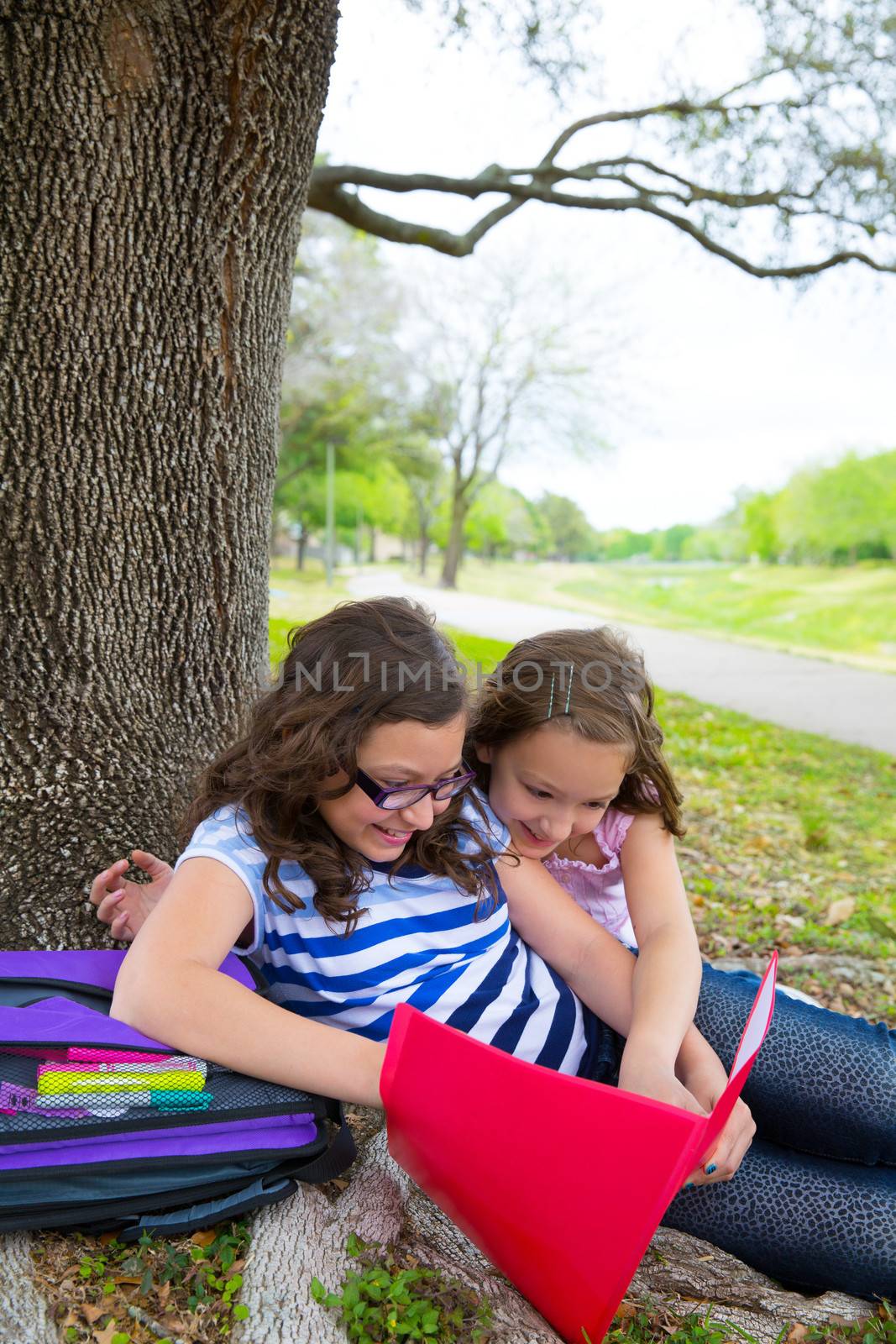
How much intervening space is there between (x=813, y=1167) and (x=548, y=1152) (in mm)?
775

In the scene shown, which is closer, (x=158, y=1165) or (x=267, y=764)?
(x=158, y=1165)

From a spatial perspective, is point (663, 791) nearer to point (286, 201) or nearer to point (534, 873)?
point (534, 873)

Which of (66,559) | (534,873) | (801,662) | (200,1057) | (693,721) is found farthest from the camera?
(801,662)

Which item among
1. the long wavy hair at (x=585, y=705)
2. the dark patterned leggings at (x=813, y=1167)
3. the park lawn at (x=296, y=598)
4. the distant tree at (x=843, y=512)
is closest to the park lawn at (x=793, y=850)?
the long wavy hair at (x=585, y=705)

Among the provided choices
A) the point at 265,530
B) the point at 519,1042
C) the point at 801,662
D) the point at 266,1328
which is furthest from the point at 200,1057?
the point at 801,662

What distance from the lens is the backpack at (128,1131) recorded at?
146 cm

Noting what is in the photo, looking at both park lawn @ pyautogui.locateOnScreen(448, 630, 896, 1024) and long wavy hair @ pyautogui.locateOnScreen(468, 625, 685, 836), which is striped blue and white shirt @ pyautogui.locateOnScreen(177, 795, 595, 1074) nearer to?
long wavy hair @ pyautogui.locateOnScreen(468, 625, 685, 836)

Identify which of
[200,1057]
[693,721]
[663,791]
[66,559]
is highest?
[66,559]

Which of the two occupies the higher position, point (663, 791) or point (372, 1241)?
point (663, 791)

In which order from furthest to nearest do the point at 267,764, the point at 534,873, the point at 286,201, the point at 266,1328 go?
1. the point at 286,201
2. the point at 534,873
3. the point at 267,764
4. the point at 266,1328

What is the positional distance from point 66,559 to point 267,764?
0.82 meters

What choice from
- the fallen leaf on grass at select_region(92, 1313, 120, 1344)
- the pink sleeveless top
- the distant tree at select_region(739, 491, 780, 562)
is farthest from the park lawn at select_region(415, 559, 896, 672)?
the fallen leaf on grass at select_region(92, 1313, 120, 1344)

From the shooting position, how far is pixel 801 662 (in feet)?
45.4

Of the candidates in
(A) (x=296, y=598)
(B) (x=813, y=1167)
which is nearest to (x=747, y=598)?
(A) (x=296, y=598)
